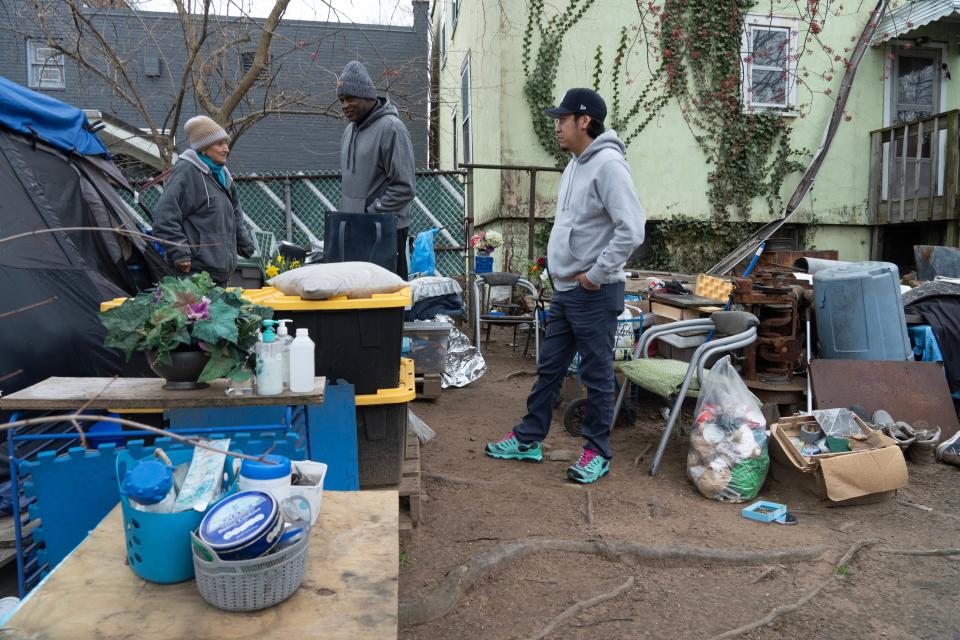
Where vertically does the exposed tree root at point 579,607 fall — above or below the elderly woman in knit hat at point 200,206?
below

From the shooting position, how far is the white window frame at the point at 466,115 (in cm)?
1274

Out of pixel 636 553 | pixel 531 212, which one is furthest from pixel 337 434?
pixel 531 212

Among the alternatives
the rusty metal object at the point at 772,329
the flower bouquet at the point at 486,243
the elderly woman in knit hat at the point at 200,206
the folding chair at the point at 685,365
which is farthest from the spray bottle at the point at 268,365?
the flower bouquet at the point at 486,243

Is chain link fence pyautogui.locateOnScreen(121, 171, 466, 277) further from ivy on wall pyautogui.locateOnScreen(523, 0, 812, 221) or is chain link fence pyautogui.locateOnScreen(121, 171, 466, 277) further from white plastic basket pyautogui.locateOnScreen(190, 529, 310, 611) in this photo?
white plastic basket pyautogui.locateOnScreen(190, 529, 310, 611)

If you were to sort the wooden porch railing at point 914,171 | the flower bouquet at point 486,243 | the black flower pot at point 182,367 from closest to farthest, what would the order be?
the black flower pot at point 182,367 → the flower bouquet at point 486,243 → the wooden porch railing at point 914,171

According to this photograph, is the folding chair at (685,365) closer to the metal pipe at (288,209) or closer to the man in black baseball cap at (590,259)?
the man in black baseball cap at (590,259)

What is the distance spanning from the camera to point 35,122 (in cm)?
421

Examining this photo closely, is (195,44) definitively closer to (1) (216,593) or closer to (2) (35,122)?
(2) (35,122)

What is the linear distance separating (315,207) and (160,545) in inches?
322

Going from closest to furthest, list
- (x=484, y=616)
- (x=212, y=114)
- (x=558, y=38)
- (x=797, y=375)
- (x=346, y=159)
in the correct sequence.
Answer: (x=484, y=616) → (x=346, y=159) → (x=797, y=375) → (x=212, y=114) → (x=558, y=38)

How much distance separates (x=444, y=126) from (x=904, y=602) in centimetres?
1461

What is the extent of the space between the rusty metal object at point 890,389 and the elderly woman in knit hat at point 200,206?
4.08 metres

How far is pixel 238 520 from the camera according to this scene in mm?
1392

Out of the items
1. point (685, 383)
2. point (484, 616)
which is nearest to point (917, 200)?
point (685, 383)
